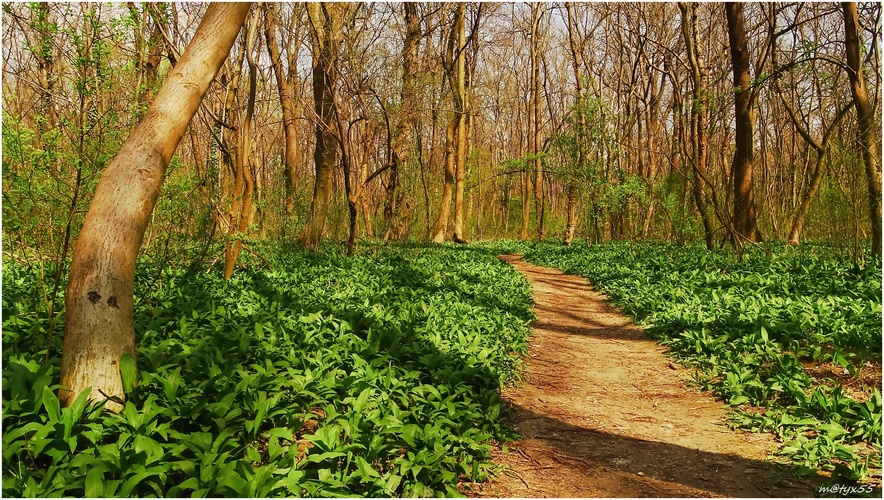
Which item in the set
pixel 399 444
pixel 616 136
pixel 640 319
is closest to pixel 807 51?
pixel 640 319

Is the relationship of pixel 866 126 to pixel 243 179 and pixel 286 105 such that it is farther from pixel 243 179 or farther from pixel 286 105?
pixel 286 105

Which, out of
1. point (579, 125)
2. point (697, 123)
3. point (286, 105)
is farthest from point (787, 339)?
point (286, 105)

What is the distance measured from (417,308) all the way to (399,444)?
3.04 metres

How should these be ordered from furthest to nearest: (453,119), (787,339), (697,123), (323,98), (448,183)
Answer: (448,183), (453,119), (697,123), (323,98), (787,339)

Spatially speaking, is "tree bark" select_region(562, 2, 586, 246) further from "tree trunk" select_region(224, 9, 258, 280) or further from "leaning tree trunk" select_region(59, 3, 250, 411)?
"leaning tree trunk" select_region(59, 3, 250, 411)

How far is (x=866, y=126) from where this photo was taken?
22.9ft

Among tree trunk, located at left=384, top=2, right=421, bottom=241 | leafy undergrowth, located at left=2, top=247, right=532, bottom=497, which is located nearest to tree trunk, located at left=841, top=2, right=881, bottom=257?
leafy undergrowth, located at left=2, top=247, right=532, bottom=497

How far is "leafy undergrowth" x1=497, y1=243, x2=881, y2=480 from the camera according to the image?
3.16m

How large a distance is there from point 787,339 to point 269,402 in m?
4.62

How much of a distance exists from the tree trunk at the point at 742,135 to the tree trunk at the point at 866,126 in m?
2.15

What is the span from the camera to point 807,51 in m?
7.88

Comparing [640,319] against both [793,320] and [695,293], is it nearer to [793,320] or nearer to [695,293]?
[695,293]

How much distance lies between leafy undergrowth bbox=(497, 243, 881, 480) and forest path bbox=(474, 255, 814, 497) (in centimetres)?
23

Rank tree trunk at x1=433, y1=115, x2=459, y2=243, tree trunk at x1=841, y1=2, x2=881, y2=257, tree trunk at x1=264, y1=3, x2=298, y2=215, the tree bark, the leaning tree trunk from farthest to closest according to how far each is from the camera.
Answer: tree trunk at x1=433, y1=115, x2=459, y2=243, the tree bark, tree trunk at x1=264, y1=3, x2=298, y2=215, tree trunk at x1=841, y1=2, x2=881, y2=257, the leaning tree trunk
